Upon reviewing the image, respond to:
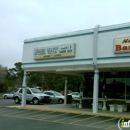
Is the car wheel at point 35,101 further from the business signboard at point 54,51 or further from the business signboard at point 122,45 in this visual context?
the business signboard at point 122,45

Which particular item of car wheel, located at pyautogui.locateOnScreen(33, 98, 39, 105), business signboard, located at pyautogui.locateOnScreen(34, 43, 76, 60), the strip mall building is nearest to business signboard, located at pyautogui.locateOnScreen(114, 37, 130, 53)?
the strip mall building

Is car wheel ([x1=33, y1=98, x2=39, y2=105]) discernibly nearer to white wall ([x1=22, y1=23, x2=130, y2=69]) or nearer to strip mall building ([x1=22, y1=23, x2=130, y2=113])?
strip mall building ([x1=22, y1=23, x2=130, y2=113])

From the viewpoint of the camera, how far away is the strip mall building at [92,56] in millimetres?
16723

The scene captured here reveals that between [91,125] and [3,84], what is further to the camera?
[3,84]

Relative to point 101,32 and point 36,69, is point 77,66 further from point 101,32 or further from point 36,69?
point 36,69

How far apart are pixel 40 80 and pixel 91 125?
43.5 meters

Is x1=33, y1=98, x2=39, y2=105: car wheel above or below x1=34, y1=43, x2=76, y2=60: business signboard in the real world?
below

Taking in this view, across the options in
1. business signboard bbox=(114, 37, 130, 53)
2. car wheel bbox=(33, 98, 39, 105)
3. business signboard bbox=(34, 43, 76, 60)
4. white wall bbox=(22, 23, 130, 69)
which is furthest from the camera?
car wheel bbox=(33, 98, 39, 105)

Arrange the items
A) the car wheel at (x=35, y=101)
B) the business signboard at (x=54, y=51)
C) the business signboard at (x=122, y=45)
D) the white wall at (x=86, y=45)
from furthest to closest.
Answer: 1. the car wheel at (x=35, y=101)
2. the business signboard at (x=54, y=51)
3. the white wall at (x=86, y=45)
4. the business signboard at (x=122, y=45)

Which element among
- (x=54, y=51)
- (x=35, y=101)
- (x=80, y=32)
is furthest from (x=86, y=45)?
(x=35, y=101)

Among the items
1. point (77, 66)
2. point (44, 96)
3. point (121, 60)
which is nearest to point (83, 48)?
point (77, 66)

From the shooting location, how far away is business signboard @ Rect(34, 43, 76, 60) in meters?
19.0

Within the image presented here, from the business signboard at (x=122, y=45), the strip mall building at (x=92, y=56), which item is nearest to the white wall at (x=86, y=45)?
the strip mall building at (x=92, y=56)

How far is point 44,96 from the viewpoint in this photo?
27156 mm
